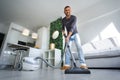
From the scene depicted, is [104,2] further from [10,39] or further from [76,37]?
[10,39]

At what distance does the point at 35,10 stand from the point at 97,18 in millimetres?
2521

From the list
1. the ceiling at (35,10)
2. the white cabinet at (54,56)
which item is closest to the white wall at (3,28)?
the ceiling at (35,10)

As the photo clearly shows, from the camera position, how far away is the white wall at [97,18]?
296 cm

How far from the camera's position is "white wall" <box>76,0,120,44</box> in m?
2.96

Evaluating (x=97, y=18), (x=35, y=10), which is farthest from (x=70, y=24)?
(x=35, y=10)

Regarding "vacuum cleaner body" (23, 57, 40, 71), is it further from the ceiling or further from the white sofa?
the ceiling

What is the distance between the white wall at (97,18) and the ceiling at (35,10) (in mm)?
267

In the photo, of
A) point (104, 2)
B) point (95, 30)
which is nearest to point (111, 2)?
point (104, 2)

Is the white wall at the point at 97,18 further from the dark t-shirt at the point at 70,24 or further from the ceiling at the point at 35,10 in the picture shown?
the dark t-shirt at the point at 70,24

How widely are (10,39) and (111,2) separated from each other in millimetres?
4678

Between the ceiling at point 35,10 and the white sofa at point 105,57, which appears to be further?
the ceiling at point 35,10

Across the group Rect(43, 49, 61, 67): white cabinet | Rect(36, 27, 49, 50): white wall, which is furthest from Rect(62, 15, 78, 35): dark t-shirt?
Rect(36, 27, 49, 50): white wall

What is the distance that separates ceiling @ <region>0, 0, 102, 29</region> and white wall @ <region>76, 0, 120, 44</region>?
267 mm

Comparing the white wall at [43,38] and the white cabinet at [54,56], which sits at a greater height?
the white wall at [43,38]
